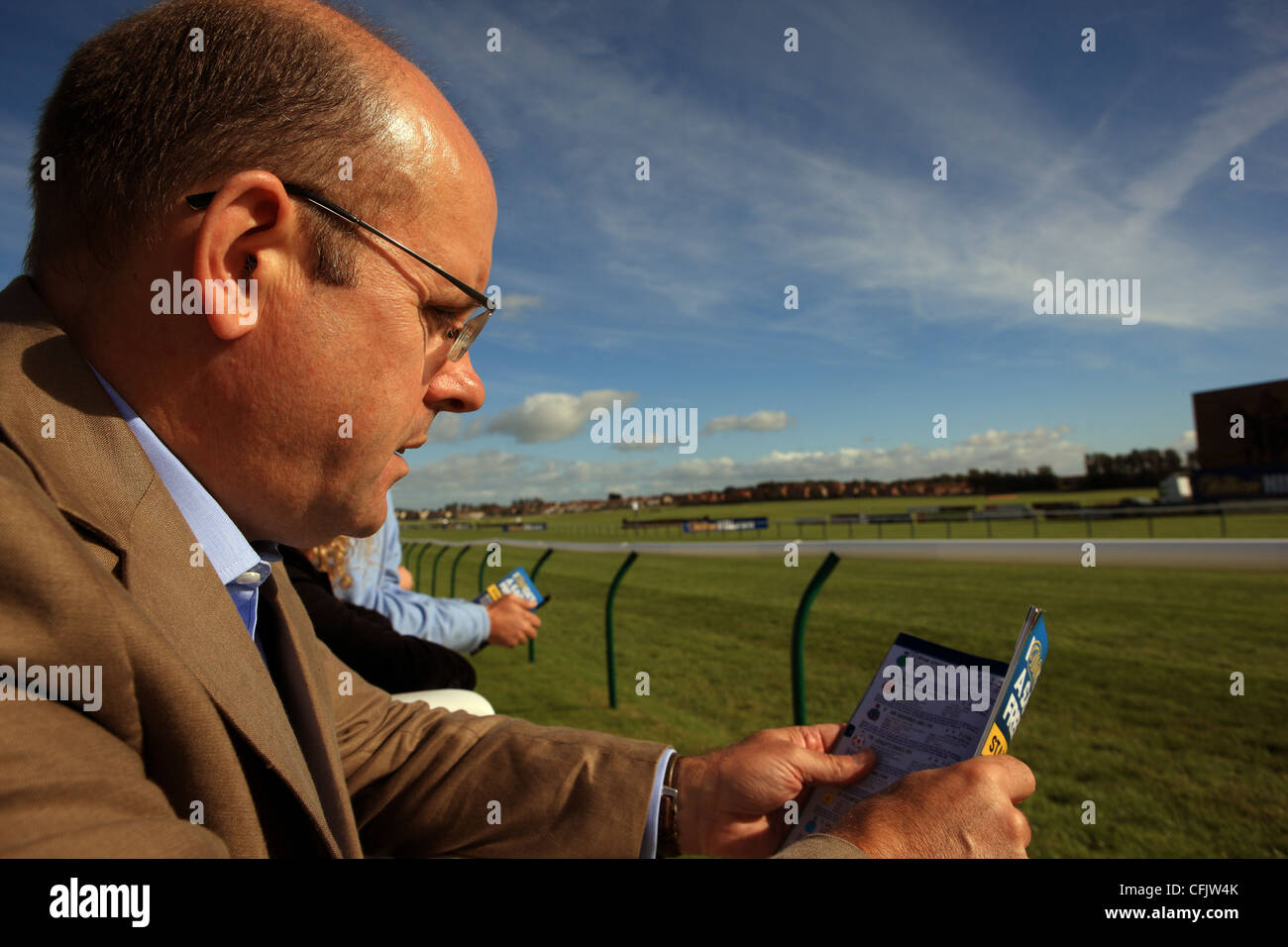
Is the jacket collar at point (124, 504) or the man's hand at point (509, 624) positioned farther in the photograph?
the man's hand at point (509, 624)

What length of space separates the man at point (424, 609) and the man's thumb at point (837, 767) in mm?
2941

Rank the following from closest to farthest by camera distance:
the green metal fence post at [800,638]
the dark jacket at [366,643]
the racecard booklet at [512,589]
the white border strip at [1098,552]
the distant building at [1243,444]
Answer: the white border strip at [1098,552]
the dark jacket at [366,643]
the green metal fence post at [800,638]
the racecard booklet at [512,589]
the distant building at [1243,444]

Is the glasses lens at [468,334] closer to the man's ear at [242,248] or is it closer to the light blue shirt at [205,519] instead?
the man's ear at [242,248]

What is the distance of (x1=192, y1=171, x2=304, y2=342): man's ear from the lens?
1133 mm

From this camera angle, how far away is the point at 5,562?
796 millimetres

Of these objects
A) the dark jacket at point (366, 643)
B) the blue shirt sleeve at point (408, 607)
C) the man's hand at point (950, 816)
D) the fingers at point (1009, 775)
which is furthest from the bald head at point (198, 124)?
the blue shirt sleeve at point (408, 607)

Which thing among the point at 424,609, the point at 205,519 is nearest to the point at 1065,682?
the point at 424,609

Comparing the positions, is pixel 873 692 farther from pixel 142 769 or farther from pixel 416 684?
pixel 416 684

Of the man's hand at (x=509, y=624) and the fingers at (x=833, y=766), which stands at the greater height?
the fingers at (x=833, y=766)

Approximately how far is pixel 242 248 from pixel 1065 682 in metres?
8.35

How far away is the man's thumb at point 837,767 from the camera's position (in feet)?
5.17

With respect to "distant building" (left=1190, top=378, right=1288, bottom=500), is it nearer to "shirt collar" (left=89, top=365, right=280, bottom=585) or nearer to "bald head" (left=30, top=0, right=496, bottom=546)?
"bald head" (left=30, top=0, right=496, bottom=546)
